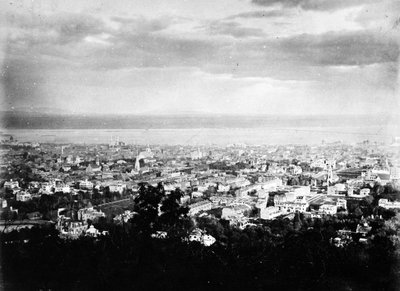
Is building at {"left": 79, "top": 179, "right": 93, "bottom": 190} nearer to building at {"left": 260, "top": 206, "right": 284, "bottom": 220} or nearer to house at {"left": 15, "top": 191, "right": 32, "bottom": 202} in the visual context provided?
house at {"left": 15, "top": 191, "right": 32, "bottom": 202}

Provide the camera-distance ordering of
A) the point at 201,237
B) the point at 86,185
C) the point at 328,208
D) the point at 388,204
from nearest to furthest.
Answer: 1. the point at 201,237
2. the point at 388,204
3. the point at 328,208
4. the point at 86,185

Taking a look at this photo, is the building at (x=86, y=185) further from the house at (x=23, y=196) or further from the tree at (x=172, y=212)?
the tree at (x=172, y=212)

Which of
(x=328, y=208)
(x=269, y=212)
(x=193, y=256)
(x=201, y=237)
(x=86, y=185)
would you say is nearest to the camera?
(x=193, y=256)

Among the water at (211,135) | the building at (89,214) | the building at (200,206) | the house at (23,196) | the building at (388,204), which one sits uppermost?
the water at (211,135)

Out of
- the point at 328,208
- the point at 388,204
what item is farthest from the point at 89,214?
the point at 388,204

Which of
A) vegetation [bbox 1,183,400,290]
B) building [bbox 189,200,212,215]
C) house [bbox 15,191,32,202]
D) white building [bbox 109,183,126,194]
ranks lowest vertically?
vegetation [bbox 1,183,400,290]

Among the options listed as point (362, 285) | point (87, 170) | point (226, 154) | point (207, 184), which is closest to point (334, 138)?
point (226, 154)

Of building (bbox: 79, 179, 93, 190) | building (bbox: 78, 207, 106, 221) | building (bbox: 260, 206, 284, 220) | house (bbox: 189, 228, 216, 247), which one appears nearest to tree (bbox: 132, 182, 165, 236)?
house (bbox: 189, 228, 216, 247)

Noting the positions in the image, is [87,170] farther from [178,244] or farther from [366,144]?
[366,144]

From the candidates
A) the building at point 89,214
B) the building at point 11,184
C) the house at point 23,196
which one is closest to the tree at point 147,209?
the building at point 89,214

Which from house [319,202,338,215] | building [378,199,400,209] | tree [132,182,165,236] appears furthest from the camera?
house [319,202,338,215]

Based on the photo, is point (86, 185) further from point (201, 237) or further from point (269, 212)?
point (269, 212)
